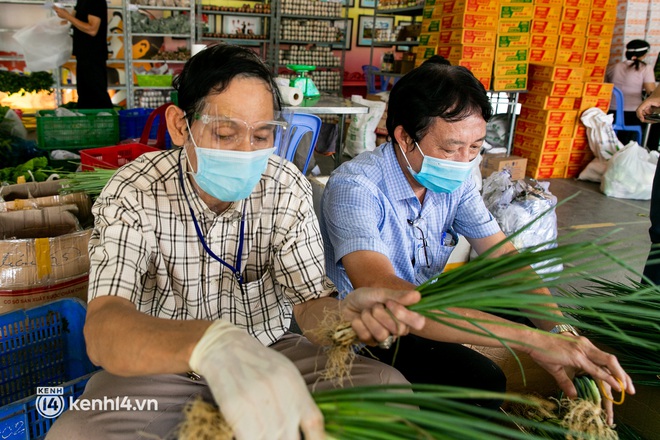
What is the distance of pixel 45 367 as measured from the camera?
1577 millimetres

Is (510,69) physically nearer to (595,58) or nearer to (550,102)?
(550,102)

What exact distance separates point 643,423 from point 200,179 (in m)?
1.40

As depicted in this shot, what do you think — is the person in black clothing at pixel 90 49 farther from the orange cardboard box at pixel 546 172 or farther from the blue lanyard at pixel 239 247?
the orange cardboard box at pixel 546 172

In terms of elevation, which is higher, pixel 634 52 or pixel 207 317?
pixel 634 52

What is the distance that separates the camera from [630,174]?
5.50 m

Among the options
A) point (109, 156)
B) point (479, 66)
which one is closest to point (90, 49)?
point (109, 156)

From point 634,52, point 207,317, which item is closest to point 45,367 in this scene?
point 207,317

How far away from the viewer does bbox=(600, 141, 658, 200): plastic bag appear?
216 inches

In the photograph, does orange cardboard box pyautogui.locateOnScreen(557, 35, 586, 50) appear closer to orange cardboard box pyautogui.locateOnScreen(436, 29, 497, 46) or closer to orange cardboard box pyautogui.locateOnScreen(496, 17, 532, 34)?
orange cardboard box pyautogui.locateOnScreen(496, 17, 532, 34)

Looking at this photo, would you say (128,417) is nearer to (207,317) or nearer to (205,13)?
(207,317)

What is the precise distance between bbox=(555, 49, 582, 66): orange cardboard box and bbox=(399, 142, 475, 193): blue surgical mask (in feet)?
17.0

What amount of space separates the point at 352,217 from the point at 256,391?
819 millimetres

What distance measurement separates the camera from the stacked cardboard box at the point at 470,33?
212 inches

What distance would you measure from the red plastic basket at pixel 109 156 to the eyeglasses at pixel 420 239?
1.61m
